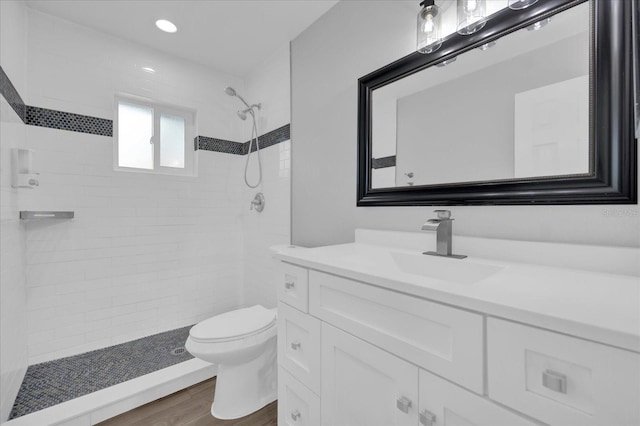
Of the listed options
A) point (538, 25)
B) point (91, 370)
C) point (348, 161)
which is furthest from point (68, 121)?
point (538, 25)

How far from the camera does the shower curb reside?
1.38m

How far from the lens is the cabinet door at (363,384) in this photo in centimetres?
75

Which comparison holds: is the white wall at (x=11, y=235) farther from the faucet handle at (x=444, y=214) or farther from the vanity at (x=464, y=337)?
the faucet handle at (x=444, y=214)

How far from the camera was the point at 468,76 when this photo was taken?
3.86 ft

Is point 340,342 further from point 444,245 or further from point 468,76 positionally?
point 468,76

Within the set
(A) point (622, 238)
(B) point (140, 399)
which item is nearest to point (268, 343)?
(B) point (140, 399)

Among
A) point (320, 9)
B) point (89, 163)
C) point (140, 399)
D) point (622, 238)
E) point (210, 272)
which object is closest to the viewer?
point (622, 238)

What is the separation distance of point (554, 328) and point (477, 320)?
0.43ft

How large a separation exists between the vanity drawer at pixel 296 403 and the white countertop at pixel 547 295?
52 cm

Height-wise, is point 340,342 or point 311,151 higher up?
point 311,151

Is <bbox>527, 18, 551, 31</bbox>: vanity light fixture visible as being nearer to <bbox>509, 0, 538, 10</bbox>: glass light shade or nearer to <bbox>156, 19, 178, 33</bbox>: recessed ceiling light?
<bbox>509, 0, 538, 10</bbox>: glass light shade

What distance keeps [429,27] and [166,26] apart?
189 cm

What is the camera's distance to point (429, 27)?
4.08 ft

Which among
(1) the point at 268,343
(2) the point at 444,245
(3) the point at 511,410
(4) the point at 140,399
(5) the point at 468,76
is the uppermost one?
(5) the point at 468,76
